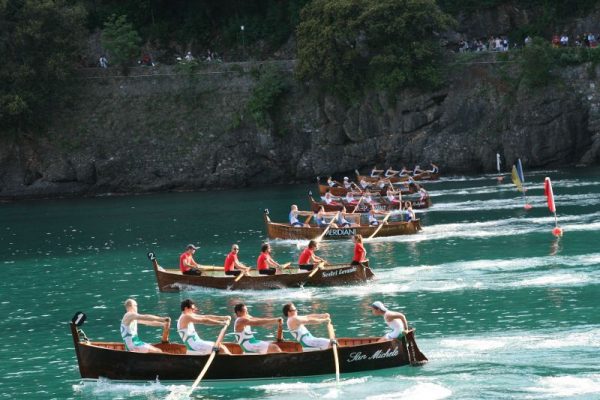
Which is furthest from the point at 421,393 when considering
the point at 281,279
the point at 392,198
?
the point at 392,198

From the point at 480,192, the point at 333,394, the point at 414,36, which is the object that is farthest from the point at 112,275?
the point at 414,36

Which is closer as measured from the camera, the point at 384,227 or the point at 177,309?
the point at 177,309

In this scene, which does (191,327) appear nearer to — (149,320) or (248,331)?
(149,320)

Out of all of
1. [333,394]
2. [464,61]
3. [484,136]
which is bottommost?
[333,394]

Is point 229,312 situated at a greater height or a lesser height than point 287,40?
lesser

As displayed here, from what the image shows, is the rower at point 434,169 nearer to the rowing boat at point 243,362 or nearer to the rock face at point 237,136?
the rock face at point 237,136

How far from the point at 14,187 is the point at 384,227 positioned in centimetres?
5077

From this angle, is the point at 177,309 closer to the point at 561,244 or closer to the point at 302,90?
the point at 561,244

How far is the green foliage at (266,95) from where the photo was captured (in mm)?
102125

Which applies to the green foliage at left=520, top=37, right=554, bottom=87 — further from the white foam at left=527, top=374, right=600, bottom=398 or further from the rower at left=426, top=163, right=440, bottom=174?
the white foam at left=527, top=374, right=600, bottom=398

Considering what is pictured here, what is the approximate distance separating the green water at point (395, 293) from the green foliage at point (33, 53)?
62.2 feet

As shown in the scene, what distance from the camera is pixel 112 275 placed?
54.9m

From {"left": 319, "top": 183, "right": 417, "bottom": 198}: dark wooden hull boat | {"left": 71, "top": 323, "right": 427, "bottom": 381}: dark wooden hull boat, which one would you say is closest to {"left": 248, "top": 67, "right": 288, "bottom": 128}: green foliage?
{"left": 319, "top": 183, "right": 417, "bottom": 198}: dark wooden hull boat

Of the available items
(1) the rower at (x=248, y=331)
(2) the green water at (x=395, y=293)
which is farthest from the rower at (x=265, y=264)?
(1) the rower at (x=248, y=331)
